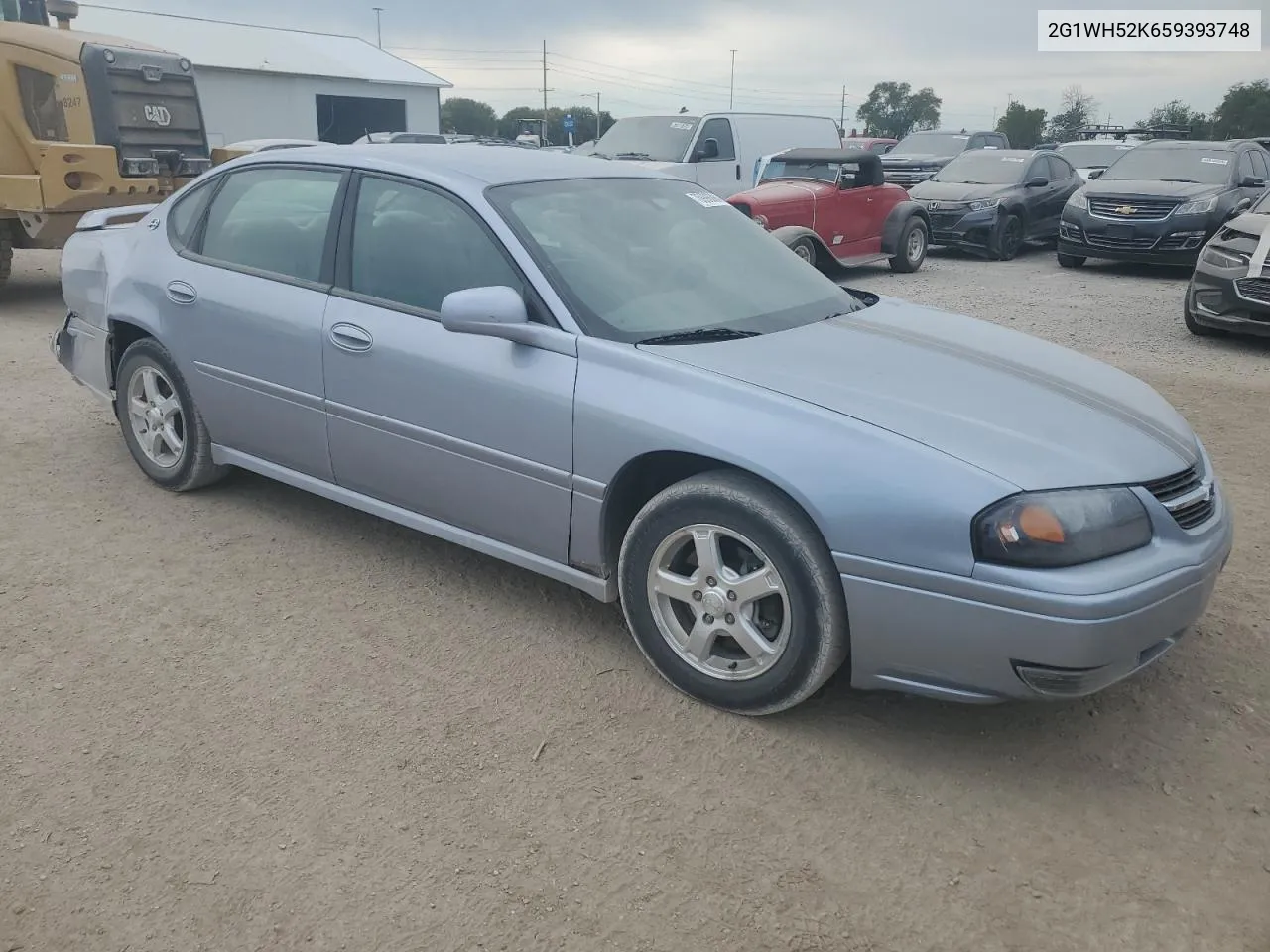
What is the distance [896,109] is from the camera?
84250 mm

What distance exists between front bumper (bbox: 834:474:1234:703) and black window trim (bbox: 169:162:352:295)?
232 centimetres

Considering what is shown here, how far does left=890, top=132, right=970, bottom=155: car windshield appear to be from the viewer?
22219 mm

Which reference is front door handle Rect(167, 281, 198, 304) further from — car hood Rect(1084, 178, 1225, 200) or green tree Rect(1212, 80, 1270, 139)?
green tree Rect(1212, 80, 1270, 139)

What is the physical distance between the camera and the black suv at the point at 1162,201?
12.5 m

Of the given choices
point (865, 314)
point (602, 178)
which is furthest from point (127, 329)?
point (865, 314)

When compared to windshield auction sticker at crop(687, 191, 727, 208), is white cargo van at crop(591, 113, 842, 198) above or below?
below

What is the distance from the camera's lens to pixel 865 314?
394cm

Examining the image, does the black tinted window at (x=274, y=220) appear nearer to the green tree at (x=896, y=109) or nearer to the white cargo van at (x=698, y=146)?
the white cargo van at (x=698, y=146)

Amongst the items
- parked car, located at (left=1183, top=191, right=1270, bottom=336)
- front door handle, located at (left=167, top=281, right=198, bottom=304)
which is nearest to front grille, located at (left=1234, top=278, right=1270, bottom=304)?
parked car, located at (left=1183, top=191, right=1270, bottom=336)

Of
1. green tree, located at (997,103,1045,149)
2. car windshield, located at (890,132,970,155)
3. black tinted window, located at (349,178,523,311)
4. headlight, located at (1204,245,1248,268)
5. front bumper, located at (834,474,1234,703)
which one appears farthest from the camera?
green tree, located at (997,103,1045,149)

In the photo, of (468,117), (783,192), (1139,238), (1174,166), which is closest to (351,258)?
(783,192)

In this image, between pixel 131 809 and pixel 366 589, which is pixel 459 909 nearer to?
pixel 131 809

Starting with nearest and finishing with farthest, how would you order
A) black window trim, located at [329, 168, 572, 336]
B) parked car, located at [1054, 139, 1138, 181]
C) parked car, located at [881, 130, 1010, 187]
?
black window trim, located at [329, 168, 572, 336], parked car, located at [1054, 139, 1138, 181], parked car, located at [881, 130, 1010, 187]

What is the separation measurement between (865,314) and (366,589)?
2149 mm
